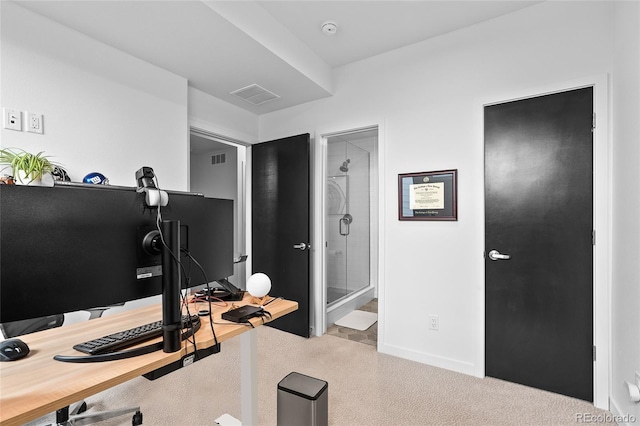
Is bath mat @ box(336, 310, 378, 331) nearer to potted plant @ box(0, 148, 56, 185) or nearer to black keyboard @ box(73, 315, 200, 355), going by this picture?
black keyboard @ box(73, 315, 200, 355)

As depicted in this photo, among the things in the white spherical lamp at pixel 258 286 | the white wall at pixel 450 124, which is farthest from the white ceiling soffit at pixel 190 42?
the white spherical lamp at pixel 258 286

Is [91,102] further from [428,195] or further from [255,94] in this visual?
[428,195]

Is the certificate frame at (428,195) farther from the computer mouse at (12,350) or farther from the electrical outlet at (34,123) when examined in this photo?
the electrical outlet at (34,123)

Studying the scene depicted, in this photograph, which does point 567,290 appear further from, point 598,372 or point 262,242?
point 262,242

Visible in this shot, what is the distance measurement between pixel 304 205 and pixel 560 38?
2.49 meters

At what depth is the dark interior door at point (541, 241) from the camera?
212 cm

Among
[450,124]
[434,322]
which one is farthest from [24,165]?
[434,322]

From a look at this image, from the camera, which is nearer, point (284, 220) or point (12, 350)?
point (12, 350)

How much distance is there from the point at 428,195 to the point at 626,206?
1.24 metres

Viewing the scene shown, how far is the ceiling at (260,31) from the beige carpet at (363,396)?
2565 mm

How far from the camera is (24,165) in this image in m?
1.80

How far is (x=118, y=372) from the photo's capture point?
0.90 metres

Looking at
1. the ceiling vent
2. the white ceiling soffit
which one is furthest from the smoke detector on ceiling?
the ceiling vent

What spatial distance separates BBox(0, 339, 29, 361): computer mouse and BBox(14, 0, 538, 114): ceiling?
1918 mm
